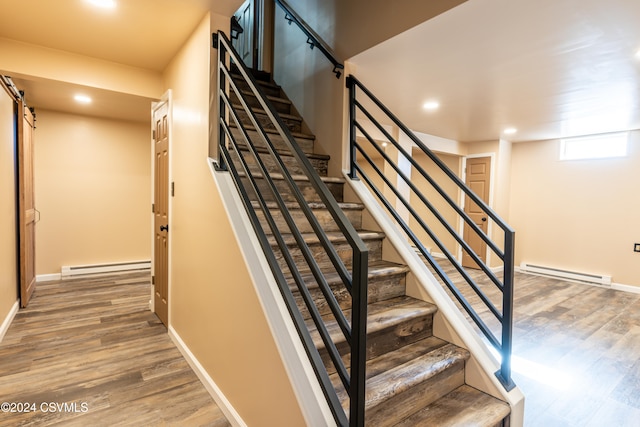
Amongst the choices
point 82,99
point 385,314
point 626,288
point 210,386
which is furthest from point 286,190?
point 626,288

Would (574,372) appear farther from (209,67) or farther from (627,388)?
(209,67)

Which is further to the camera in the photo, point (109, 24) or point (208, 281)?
point (109, 24)

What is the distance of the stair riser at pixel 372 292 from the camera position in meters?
1.75

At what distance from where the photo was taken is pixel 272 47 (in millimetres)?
4098

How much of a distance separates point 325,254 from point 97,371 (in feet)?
5.96

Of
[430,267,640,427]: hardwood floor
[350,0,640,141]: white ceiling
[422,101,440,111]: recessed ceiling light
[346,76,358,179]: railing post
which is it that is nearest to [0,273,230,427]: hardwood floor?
[346,76,358,179]: railing post

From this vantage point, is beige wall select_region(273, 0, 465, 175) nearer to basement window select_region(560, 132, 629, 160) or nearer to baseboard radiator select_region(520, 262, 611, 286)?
basement window select_region(560, 132, 629, 160)

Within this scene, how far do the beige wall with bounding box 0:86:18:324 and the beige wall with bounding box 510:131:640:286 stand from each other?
6.97m

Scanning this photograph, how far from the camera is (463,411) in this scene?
151cm

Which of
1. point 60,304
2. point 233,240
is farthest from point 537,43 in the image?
point 60,304

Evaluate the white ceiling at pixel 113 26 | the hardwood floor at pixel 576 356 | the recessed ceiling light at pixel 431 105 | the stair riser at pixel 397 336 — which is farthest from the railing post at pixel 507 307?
the recessed ceiling light at pixel 431 105

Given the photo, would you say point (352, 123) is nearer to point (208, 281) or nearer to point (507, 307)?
point (208, 281)

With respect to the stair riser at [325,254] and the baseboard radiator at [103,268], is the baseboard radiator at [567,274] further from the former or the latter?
the baseboard radiator at [103,268]

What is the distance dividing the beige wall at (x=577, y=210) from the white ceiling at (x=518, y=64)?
3.02ft
